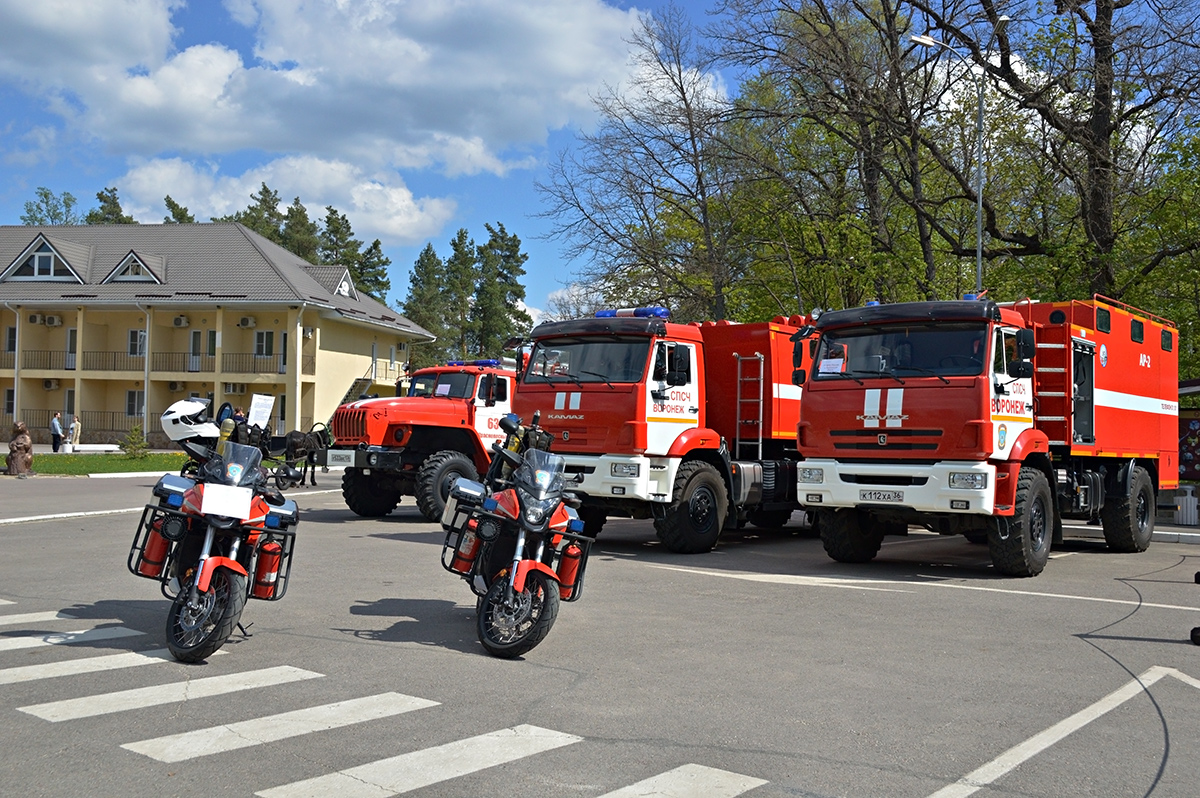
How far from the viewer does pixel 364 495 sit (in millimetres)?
19219

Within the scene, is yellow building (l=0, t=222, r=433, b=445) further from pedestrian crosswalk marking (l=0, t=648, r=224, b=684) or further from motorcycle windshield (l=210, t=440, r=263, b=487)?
pedestrian crosswalk marking (l=0, t=648, r=224, b=684)

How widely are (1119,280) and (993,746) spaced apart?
22.8 m

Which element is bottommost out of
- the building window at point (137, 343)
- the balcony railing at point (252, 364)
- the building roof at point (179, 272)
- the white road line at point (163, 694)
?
the white road line at point (163, 694)

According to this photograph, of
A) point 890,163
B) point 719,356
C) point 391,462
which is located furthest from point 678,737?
point 890,163

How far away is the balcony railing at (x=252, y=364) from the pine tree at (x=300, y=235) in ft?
104

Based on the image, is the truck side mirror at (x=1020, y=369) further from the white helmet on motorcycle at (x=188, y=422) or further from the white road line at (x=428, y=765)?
the white helmet on motorcycle at (x=188, y=422)

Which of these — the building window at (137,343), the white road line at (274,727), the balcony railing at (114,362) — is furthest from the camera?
the building window at (137,343)

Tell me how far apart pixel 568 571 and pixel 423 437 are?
1060 cm

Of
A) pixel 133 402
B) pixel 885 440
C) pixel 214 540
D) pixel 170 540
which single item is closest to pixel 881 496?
pixel 885 440

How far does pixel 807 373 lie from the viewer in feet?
43.7

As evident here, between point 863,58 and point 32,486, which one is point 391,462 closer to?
point 32,486

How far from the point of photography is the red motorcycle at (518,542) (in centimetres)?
767

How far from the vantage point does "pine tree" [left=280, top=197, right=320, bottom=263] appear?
260ft

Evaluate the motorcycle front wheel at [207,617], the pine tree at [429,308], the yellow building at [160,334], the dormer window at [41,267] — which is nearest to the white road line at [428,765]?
the motorcycle front wheel at [207,617]
